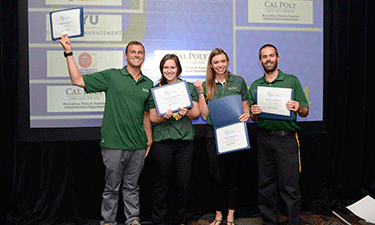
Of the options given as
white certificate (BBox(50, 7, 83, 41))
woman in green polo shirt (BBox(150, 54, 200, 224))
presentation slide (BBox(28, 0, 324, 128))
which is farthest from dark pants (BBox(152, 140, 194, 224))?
white certificate (BBox(50, 7, 83, 41))

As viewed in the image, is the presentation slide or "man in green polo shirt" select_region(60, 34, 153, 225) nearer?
"man in green polo shirt" select_region(60, 34, 153, 225)

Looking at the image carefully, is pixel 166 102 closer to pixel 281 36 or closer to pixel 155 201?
pixel 155 201

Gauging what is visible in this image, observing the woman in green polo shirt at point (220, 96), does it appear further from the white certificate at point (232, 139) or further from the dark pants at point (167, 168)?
the dark pants at point (167, 168)

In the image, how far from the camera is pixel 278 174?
90.1 inches

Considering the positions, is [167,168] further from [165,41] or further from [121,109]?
[165,41]

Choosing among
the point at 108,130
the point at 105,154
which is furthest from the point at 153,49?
the point at 105,154

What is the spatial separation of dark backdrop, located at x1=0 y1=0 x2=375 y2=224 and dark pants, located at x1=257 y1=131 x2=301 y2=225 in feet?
0.75

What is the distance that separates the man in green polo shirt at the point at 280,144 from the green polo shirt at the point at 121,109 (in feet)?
3.55

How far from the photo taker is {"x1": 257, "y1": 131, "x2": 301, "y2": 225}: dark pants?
224 cm

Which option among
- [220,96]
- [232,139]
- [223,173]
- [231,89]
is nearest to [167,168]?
[223,173]

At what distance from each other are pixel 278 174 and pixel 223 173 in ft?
1.68

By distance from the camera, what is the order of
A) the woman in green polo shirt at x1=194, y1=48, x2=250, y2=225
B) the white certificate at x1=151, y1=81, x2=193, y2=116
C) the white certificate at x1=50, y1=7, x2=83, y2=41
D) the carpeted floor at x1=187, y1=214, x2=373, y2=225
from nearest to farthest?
the white certificate at x1=50, y1=7, x2=83, y2=41, the white certificate at x1=151, y1=81, x2=193, y2=116, the woman in green polo shirt at x1=194, y1=48, x2=250, y2=225, the carpeted floor at x1=187, y1=214, x2=373, y2=225

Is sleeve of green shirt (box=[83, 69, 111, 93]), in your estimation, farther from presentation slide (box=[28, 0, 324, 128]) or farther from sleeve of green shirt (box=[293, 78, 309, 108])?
sleeve of green shirt (box=[293, 78, 309, 108])

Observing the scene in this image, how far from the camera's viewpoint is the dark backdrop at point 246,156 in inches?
103
